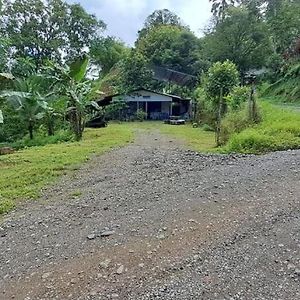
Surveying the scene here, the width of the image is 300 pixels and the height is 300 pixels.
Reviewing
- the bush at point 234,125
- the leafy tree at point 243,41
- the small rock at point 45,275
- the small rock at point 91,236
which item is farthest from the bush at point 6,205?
the leafy tree at point 243,41

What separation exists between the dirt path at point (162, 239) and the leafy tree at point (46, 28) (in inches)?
1000

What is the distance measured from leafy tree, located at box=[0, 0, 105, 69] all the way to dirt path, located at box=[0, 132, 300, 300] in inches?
1000

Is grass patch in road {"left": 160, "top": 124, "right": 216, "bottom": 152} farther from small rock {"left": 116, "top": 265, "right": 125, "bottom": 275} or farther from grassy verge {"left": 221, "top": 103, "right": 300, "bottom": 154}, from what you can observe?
small rock {"left": 116, "top": 265, "right": 125, "bottom": 275}

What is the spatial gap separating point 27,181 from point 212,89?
12.9 metres

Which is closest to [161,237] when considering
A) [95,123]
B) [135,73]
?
[95,123]

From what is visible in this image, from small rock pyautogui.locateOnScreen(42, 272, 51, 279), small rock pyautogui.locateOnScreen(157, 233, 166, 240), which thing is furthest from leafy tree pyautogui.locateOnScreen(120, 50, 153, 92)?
small rock pyautogui.locateOnScreen(42, 272, 51, 279)

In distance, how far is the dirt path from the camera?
129 inches

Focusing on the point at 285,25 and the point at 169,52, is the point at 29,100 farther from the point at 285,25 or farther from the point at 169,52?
the point at 169,52

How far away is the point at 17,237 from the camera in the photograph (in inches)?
182

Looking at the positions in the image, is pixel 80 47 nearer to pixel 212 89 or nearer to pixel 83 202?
pixel 212 89

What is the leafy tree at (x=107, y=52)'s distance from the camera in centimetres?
3450

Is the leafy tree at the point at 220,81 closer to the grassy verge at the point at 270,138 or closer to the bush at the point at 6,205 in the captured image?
the grassy verge at the point at 270,138

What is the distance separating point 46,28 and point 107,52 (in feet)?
23.5

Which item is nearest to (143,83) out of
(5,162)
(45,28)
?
(45,28)
